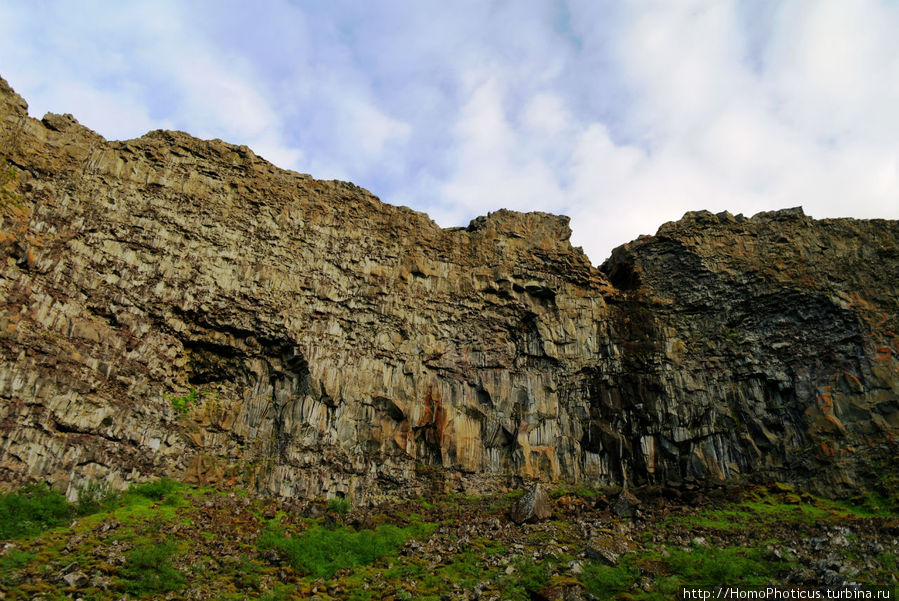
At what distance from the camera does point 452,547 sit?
20062 millimetres

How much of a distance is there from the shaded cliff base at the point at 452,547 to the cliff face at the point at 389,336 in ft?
8.12

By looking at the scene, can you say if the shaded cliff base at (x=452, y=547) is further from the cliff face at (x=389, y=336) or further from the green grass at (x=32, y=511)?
the cliff face at (x=389, y=336)

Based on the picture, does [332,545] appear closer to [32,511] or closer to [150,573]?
[150,573]

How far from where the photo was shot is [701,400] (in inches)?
1165

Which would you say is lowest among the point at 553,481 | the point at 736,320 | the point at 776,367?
the point at 553,481

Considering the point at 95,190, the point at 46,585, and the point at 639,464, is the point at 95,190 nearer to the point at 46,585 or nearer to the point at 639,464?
the point at 46,585

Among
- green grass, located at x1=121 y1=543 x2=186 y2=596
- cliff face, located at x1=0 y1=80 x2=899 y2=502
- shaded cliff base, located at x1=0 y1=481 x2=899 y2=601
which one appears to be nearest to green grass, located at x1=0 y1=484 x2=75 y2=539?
shaded cliff base, located at x1=0 y1=481 x2=899 y2=601

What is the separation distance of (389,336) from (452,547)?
1243cm

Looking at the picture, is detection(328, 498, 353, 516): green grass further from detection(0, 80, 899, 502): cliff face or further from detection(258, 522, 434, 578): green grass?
detection(258, 522, 434, 578): green grass

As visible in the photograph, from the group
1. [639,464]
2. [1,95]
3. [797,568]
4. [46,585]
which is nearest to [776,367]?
[639,464]

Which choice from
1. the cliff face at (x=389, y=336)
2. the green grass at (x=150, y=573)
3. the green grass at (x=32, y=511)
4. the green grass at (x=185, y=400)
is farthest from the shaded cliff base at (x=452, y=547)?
the green grass at (x=185, y=400)

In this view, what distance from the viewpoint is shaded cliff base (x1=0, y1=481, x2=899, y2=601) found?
50.8ft

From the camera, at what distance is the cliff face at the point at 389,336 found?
2291cm

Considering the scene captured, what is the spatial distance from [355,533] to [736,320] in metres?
23.0
